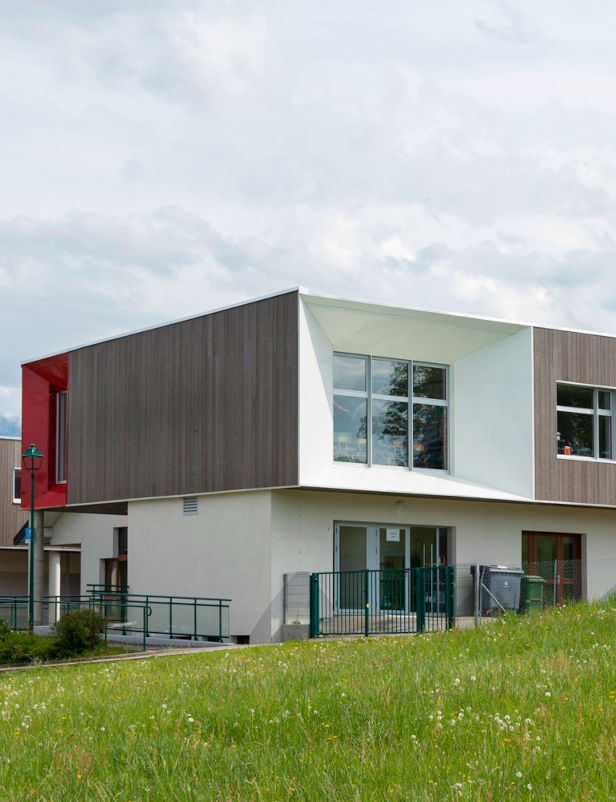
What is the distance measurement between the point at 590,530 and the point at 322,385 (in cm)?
940

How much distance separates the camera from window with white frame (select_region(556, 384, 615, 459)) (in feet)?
84.6

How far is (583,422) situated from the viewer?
2619 centimetres

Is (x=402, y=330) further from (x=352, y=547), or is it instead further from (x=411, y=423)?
(x=352, y=547)

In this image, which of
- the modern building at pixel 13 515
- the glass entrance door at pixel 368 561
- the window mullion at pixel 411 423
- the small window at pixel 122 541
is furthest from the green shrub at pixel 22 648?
the modern building at pixel 13 515

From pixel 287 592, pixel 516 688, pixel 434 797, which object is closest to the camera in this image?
pixel 434 797

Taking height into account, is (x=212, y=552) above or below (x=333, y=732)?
above

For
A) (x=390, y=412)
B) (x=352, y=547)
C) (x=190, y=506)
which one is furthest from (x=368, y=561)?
(x=190, y=506)

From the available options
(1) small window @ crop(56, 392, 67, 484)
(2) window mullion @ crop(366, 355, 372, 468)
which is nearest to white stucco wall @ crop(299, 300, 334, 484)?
(2) window mullion @ crop(366, 355, 372, 468)

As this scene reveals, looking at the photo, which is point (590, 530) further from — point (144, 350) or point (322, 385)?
point (144, 350)

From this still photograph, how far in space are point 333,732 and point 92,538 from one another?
2790 centimetres

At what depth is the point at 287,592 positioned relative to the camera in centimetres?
2247

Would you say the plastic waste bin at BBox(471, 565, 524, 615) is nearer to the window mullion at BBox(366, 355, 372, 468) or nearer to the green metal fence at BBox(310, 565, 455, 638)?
the green metal fence at BBox(310, 565, 455, 638)

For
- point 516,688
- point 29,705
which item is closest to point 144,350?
point 29,705

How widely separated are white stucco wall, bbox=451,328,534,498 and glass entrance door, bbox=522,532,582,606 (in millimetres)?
2643
